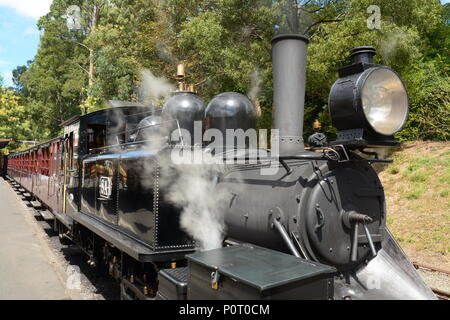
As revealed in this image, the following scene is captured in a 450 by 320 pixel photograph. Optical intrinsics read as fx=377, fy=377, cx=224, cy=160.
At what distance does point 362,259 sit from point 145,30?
1658 centimetres

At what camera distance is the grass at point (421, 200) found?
296 inches

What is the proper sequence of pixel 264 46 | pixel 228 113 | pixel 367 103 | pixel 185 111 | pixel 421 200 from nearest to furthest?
pixel 367 103 → pixel 228 113 → pixel 185 111 → pixel 421 200 → pixel 264 46

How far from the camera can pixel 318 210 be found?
9.45ft

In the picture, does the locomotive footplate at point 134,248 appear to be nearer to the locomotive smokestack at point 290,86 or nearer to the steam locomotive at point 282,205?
the steam locomotive at point 282,205

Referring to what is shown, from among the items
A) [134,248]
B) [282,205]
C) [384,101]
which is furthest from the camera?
[134,248]

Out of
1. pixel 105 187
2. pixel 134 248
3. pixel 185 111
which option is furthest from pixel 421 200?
pixel 134 248

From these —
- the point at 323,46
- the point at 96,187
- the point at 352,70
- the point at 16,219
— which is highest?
the point at 323,46

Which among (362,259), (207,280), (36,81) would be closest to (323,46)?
(362,259)

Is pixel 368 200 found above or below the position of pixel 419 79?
below

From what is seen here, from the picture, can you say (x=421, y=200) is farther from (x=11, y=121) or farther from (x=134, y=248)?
(x=11, y=121)

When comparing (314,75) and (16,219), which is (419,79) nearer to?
(314,75)

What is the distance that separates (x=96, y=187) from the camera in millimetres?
5625

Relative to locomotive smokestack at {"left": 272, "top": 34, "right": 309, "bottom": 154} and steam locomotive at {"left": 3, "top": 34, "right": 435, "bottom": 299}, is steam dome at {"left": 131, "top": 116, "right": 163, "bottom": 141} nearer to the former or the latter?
steam locomotive at {"left": 3, "top": 34, "right": 435, "bottom": 299}

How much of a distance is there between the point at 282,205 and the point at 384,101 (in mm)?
1130
